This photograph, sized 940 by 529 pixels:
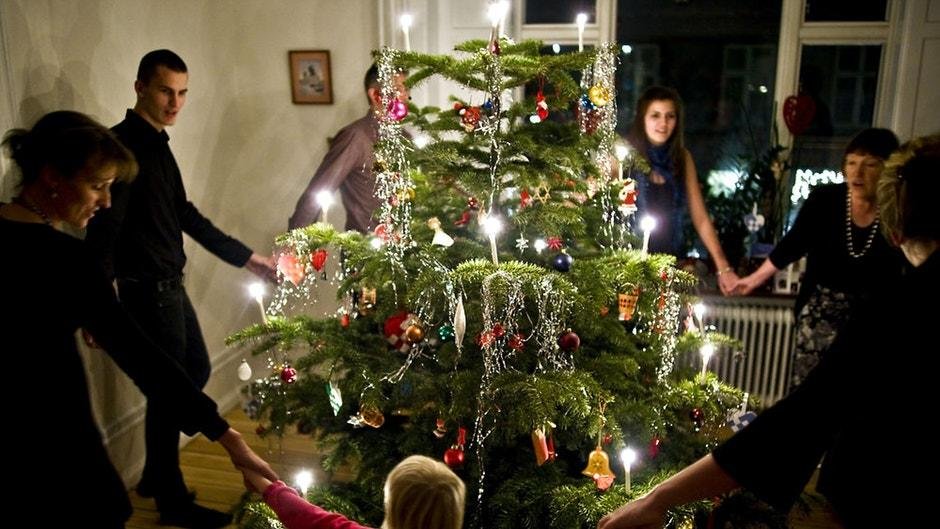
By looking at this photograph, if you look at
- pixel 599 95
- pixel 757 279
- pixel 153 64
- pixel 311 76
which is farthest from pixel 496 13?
pixel 311 76

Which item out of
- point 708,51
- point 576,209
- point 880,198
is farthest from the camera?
point 708,51

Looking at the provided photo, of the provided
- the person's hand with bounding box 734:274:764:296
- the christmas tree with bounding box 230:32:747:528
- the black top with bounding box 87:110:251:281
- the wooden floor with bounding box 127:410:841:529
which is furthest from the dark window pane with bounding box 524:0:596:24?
the wooden floor with bounding box 127:410:841:529

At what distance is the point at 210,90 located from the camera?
3.42 metres

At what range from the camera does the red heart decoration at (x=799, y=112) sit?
349 cm

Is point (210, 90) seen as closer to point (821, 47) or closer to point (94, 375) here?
point (94, 375)

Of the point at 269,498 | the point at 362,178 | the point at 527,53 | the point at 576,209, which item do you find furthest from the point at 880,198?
the point at 362,178

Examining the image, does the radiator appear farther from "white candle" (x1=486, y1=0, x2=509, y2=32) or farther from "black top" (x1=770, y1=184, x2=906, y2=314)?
"white candle" (x1=486, y1=0, x2=509, y2=32)

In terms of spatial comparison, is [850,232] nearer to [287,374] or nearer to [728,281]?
[728,281]

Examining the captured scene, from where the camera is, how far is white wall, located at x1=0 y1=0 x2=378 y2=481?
278 centimetres

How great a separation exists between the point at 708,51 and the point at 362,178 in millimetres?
1884

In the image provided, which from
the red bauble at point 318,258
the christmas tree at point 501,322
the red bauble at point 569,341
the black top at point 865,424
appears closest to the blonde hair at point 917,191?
the black top at point 865,424

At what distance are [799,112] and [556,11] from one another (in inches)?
50.1

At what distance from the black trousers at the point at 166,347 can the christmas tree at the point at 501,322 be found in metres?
0.62

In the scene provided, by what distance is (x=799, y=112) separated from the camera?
3498 mm
